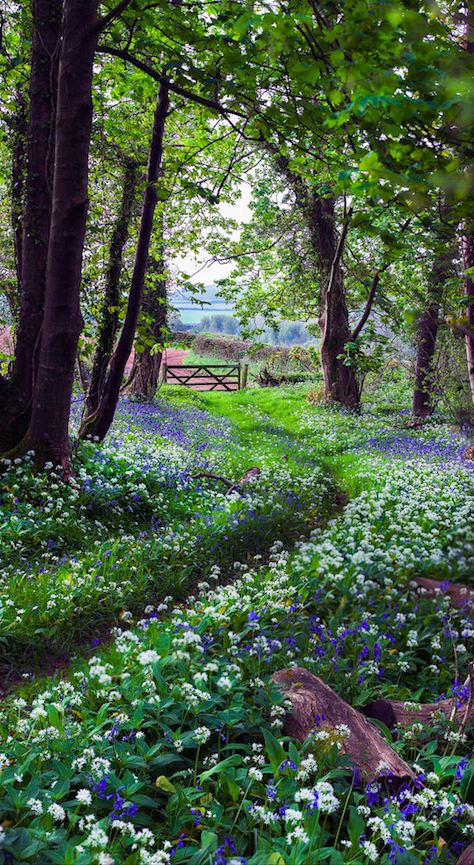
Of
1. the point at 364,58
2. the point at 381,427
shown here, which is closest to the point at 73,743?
the point at 364,58

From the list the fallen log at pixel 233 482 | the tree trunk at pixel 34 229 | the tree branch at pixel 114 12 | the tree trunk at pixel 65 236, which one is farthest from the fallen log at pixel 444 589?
the tree branch at pixel 114 12

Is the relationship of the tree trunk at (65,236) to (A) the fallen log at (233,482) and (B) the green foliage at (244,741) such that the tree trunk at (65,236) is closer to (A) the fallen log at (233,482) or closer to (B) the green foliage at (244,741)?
(A) the fallen log at (233,482)

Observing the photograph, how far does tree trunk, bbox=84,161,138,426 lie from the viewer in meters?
12.7

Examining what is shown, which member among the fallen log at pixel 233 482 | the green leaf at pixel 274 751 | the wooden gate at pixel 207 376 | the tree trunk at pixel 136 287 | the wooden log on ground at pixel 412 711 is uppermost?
the tree trunk at pixel 136 287

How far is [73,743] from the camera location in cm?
323

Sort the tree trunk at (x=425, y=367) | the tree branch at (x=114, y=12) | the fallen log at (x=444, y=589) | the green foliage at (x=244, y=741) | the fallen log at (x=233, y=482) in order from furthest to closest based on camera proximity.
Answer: the tree trunk at (x=425, y=367)
the fallen log at (x=233, y=482)
the tree branch at (x=114, y=12)
the fallen log at (x=444, y=589)
the green foliage at (x=244, y=741)

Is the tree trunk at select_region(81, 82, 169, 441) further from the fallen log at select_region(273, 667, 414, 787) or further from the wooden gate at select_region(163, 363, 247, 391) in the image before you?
the wooden gate at select_region(163, 363, 247, 391)

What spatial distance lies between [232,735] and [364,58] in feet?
13.1

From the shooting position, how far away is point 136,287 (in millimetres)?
10750

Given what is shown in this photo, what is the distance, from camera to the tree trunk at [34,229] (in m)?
8.80

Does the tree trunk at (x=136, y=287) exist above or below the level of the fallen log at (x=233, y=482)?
above

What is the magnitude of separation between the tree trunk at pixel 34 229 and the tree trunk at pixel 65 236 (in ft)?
2.25

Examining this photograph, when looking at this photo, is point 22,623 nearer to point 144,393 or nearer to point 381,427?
point 381,427

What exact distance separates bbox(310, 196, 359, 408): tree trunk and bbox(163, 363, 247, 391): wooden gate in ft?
37.5
